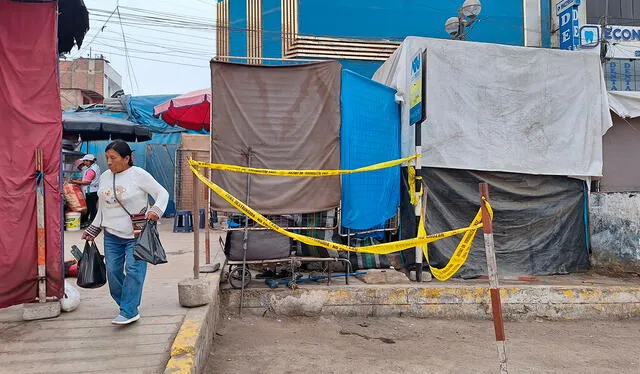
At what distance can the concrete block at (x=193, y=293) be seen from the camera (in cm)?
443

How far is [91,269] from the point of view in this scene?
13.4ft

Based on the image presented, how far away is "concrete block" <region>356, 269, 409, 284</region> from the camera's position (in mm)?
6238

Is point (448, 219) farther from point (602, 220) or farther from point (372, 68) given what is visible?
point (372, 68)

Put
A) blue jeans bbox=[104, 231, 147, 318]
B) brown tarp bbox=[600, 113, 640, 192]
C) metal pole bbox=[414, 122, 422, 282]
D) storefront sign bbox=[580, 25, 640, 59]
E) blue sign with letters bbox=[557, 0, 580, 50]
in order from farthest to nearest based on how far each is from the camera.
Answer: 1. blue sign with letters bbox=[557, 0, 580, 50]
2. storefront sign bbox=[580, 25, 640, 59]
3. brown tarp bbox=[600, 113, 640, 192]
4. metal pole bbox=[414, 122, 422, 282]
5. blue jeans bbox=[104, 231, 147, 318]

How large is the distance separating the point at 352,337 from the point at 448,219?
269 centimetres

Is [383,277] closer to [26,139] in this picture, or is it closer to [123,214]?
[123,214]

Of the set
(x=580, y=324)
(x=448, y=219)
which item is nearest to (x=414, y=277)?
(x=448, y=219)

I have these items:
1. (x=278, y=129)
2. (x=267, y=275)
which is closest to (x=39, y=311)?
(x=267, y=275)

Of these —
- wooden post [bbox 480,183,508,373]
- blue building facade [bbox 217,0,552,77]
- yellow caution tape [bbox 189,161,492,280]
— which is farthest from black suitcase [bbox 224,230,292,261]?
blue building facade [bbox 217,0,552,77]

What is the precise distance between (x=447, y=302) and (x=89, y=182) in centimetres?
814

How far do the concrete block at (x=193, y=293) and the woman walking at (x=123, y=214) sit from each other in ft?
1.36

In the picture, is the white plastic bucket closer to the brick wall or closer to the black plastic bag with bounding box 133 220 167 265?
the black plastic bag with bounding box 133 220 167 265

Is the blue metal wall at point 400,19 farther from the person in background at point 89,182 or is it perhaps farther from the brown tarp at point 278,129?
the brown tarp at point 278,129

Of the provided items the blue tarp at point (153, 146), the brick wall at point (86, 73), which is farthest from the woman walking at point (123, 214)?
the brick wall at point (86, 73)
